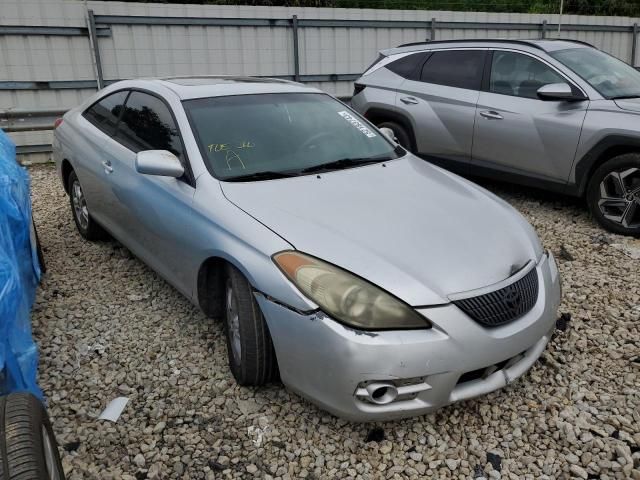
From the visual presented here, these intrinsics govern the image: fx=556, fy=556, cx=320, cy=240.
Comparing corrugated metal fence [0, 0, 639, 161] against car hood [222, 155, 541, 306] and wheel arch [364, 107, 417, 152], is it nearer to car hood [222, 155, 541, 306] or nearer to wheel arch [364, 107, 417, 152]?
wheel arch [364, 107, 417, 152]

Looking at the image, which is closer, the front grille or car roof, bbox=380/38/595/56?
the front grille

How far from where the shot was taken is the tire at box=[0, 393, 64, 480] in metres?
1.65

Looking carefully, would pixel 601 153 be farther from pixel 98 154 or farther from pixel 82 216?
pixel 82 216

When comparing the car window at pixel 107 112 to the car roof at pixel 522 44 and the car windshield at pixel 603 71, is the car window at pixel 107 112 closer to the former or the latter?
the car roof at pixel 522 44

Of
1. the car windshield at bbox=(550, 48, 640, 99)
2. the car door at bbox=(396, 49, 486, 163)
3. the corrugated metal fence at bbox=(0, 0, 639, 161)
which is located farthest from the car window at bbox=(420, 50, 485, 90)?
the corrugated metal fence at bbox=(0, 0, 639, 161)

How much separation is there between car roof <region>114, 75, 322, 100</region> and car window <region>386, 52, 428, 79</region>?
2.61m

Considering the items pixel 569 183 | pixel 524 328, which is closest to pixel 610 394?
pixel 524 328

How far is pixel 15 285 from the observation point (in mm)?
2301

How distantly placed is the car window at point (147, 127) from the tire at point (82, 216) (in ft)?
3.23

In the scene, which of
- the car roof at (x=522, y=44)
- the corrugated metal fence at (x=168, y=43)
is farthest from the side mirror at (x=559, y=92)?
the corrugated metal fence at (x=168, y=43)

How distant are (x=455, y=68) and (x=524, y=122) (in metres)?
1.11

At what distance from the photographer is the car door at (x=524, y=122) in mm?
4980

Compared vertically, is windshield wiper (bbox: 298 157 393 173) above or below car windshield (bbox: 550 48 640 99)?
below

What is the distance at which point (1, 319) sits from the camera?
2150 mm
